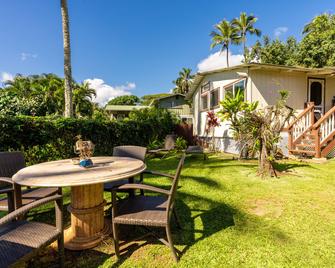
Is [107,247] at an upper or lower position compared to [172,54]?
lower

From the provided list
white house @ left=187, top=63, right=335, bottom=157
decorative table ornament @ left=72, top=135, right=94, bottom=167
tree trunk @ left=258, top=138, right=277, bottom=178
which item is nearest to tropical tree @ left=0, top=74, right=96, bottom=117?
white house @ left=187, top=63, right=335, bottom=157

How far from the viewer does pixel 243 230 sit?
2.93 m

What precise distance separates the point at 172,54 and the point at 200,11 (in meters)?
10.2

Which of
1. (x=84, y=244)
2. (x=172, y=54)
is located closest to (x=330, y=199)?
(x=84, y=244)

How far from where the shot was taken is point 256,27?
25.5m

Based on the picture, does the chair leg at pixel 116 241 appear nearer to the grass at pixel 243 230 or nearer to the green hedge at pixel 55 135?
the grass at pixel 243 230

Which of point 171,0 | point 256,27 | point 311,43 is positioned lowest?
point 311,43

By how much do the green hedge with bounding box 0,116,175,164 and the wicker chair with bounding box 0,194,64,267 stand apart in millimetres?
5421

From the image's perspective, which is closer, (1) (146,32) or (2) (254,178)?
(2) (254,178)

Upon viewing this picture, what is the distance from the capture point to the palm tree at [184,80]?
40.4 m

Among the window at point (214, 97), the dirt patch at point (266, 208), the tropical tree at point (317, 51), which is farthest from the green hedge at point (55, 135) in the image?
the tropical tree at point (317, 51)

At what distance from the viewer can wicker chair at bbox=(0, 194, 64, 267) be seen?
1.66 m

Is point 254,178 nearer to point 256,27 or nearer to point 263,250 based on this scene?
point 263,250

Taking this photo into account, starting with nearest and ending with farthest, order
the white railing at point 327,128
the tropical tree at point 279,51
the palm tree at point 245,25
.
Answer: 1. the white railing at point 327,128
2. the tropical tree at point 279,51
3. the palm tree at point 245,25
